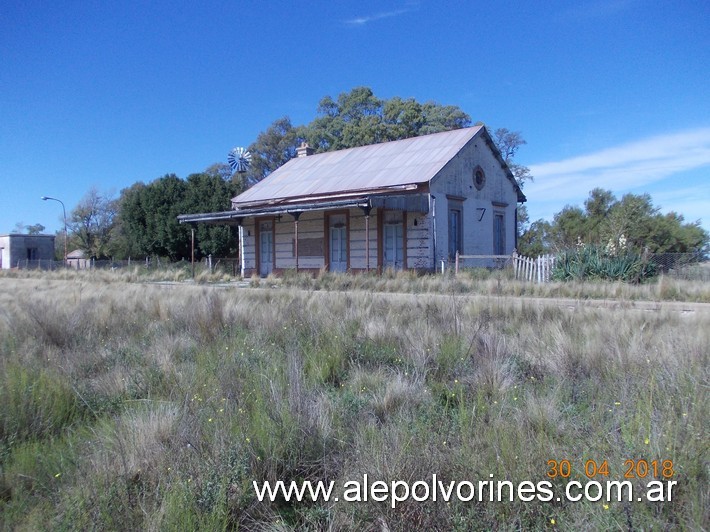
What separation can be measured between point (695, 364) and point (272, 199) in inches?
928

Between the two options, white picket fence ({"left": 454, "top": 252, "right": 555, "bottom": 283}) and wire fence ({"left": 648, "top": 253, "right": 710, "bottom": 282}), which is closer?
wire fence ({"left": 648, "top": 253, "right": 710, "bottom": 282})

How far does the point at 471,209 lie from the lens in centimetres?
2392

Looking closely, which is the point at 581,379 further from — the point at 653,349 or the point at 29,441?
the point at 29,441

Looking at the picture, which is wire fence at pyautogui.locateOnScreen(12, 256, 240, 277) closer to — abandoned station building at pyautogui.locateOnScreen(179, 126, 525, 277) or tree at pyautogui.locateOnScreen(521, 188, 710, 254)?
abandoned station building at pyautogui.locateOnScreen(179, 126, 525, 277)

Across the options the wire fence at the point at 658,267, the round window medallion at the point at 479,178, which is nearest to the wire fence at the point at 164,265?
the round window medallion at the point at 479,178

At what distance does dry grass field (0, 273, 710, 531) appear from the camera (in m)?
2.75

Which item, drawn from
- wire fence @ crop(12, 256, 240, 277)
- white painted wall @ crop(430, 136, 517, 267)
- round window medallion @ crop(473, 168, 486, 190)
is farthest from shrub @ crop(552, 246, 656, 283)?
wire fence @ crop(12, 256, 240, 277)

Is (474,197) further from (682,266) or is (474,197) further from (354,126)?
(354,126)

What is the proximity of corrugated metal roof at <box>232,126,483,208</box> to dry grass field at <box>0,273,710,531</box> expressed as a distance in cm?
1629

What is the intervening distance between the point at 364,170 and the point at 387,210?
3.46 m

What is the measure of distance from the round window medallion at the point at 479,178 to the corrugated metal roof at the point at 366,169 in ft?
5.44

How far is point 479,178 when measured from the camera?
24406 millimetres

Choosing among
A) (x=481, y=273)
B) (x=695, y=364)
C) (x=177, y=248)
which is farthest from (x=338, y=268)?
(x=177, y=248)

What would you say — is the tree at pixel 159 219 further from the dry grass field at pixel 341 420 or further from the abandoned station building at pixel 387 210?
the dry grass field at pixel 341 420
